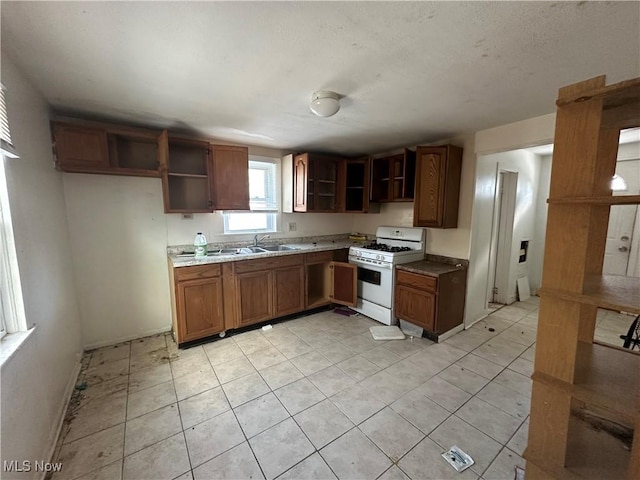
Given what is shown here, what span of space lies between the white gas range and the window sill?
2.96 metres

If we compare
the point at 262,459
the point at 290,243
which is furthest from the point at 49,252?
the point at 290,243

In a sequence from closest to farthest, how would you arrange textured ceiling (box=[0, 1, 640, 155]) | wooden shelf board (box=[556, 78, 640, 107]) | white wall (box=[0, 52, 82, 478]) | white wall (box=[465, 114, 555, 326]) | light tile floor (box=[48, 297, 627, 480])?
wooden shelf board (box=[556, 78, 640, 107]) → textured ceiling (box=[0, 1, 640, 155]) → white wall (box=[0, 52, 82, 478]) → light tile floor (box=[48, 297, 627, 480]) → white wall (box=[465, 114, 555, 326])

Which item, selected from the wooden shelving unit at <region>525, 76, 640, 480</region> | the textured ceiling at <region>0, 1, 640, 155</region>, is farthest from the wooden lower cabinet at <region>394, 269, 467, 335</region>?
the wooden shelving unit at <region>525, 76, 640, 480</region>

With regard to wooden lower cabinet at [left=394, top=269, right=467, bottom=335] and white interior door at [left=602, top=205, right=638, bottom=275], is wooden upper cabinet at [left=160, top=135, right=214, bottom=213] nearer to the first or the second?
wooden lower cabinet at [left=394, top=269, right=467, bottom=335]

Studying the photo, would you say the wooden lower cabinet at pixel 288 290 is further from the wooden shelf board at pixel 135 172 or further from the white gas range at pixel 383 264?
the wooden shelf board at pixel 135 172

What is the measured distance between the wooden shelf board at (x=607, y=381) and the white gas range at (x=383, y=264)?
2.11 metres

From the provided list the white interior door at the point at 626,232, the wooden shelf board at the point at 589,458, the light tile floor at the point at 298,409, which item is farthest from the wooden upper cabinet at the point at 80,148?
the white interior door at the point at 626,232

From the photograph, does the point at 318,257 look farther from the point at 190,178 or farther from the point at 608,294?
the point at 608,294

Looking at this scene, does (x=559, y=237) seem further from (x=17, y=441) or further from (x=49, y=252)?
(x=49, y=252)

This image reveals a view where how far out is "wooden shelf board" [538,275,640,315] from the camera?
31.9 inches

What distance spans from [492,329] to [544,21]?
3079 millimetres

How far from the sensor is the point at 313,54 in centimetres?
146

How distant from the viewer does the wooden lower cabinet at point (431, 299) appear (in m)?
2.82

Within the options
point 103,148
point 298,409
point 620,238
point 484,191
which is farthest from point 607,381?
point 620,238
